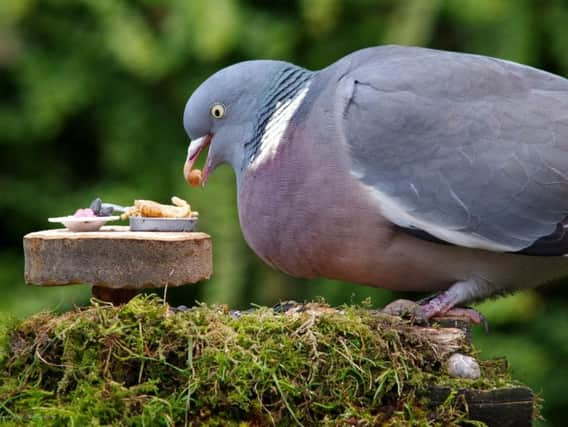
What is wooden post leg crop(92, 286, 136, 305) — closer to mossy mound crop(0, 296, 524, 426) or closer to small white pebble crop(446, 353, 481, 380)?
mossy mound crop(0, 296, 524, 426)

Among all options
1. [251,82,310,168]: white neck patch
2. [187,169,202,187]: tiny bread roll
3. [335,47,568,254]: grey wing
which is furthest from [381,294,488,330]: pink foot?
[187,169,202,187]: tiny bread roll

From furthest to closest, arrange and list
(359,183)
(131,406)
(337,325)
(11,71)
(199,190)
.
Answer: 1. (11,71)
2. (199,190)
3. (359,183)
4. (337,325)
5. (131,406)

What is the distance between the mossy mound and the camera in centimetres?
288

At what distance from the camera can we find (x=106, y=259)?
3461 millimetres

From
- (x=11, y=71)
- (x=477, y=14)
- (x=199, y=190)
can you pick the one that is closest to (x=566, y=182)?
(x=477, y=14)

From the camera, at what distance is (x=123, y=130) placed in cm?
646

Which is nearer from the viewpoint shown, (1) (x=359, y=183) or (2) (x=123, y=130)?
(1) (x=359, y=183)

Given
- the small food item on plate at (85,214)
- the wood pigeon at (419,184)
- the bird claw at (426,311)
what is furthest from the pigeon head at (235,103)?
the bird claw at (426,311)

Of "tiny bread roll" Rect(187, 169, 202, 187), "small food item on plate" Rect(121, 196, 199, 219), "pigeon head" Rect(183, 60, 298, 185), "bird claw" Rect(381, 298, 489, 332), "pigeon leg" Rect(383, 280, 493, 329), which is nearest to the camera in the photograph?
"bird claw" Rect(381, 298, 489, 332)

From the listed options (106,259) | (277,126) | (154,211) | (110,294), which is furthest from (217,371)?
(277,126)

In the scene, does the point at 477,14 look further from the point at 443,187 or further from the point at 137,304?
the point at 137,304

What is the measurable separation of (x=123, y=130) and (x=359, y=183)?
3058mm

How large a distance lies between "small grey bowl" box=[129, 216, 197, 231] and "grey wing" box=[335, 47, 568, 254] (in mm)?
623

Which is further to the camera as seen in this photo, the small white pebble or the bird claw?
the bird claw
